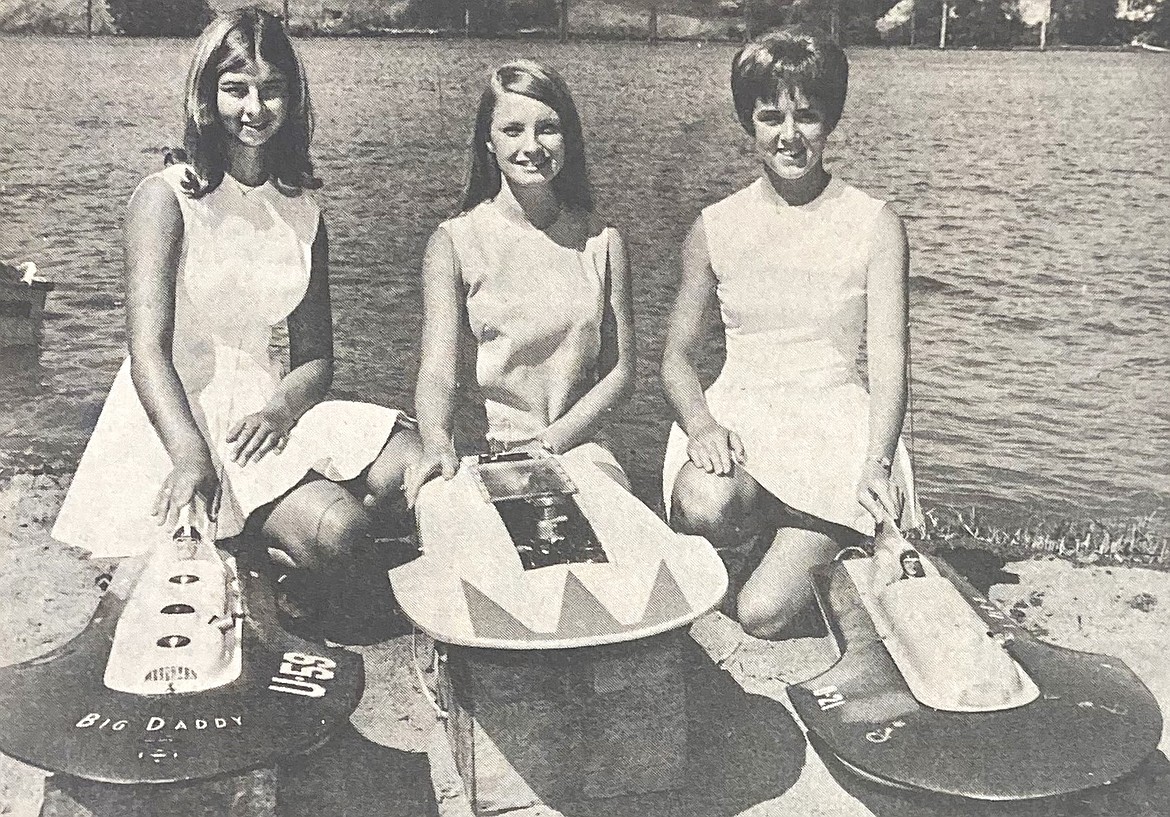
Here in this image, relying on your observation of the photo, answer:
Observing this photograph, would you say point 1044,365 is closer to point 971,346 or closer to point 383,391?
point 971,346

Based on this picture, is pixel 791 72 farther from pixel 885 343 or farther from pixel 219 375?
pixel 219 375

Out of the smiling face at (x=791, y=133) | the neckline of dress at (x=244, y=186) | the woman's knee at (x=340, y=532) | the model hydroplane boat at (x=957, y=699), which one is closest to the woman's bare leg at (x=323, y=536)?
the woman's knee at (x=340, y=532)

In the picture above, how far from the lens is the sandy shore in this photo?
2113mm

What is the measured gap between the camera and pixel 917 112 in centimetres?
258

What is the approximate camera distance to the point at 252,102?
2279 millimetres

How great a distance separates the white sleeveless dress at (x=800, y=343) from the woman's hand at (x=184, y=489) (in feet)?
2.92

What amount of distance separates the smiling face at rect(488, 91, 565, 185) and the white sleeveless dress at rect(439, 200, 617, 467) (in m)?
0.11

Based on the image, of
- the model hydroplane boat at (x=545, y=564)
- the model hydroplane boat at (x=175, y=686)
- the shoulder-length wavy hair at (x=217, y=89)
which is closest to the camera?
the model hydroplane boat at (x=175, y=686)

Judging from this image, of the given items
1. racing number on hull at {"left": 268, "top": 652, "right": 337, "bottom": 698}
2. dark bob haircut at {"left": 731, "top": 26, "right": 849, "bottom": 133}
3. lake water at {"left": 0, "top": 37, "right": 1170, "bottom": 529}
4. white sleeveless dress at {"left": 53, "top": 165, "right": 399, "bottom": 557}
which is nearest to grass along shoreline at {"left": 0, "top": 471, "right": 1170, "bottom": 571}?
lake water at {"left": 0, "top": 37, "right": 1170, "bottom": 529}

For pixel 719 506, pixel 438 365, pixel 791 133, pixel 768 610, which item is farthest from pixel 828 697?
pixel 791 133

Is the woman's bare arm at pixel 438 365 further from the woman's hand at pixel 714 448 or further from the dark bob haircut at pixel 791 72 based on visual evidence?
the dark bob haircut at pixel 791 72

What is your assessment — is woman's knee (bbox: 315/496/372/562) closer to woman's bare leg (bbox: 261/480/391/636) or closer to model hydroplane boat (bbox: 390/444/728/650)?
woman's bare leg (bbox: 261/480/391/636)

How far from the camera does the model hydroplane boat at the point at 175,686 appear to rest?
6.35 ft

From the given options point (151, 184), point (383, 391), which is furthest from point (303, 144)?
point (383, 391)
